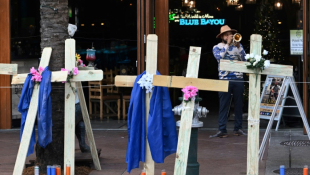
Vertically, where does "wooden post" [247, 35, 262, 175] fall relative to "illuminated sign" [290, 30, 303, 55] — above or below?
below

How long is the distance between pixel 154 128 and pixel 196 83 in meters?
0.82

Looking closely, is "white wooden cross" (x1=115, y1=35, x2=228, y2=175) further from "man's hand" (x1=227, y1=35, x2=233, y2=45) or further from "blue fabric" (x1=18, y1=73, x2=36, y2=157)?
"man's hand" (x1=227, y1=35, x2=233, y2=45)

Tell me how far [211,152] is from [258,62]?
10.1 feet

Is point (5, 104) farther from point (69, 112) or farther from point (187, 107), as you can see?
point (187, 107)

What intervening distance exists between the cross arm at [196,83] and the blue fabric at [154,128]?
1.12ft

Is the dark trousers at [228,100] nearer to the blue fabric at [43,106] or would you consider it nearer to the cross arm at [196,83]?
the cross arm at [196,83]

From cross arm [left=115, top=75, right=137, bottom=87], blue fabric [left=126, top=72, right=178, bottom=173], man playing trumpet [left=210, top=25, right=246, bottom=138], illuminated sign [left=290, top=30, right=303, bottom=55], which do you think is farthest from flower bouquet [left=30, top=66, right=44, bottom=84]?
illuminated sign [left=290, top=30, right=303, bottom=55]

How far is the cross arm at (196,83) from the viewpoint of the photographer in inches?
225

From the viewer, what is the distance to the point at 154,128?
619 centimetres

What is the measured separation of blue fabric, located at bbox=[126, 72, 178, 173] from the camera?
20.3 ft

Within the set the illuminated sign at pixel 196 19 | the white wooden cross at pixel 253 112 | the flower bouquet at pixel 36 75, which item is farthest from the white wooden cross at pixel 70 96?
the illuminated sign at pixel 196 19

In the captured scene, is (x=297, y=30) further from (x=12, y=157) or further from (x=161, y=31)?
(x=12, y=157)

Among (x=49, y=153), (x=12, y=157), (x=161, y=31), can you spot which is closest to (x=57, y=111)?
(x=49, y=153)

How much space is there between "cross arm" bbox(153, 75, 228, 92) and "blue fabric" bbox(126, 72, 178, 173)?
1.12 feet
